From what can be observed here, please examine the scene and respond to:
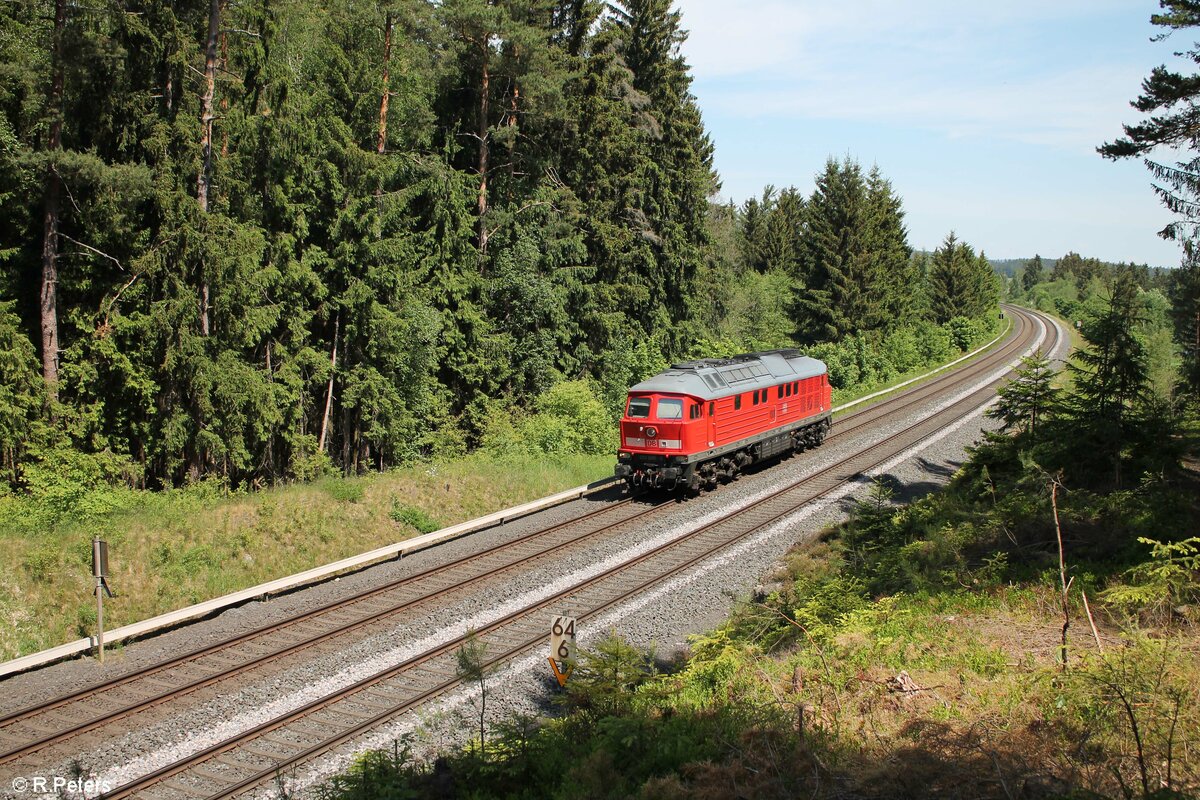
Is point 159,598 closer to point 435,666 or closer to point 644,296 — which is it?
point 435,666

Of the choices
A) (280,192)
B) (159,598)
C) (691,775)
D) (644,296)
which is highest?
(280,192)

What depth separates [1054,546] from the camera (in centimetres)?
1351

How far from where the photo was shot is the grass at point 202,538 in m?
13.9

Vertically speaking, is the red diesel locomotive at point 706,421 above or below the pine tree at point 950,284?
below

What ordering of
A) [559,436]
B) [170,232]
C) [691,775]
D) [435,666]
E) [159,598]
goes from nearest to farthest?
[691,775] → [435,666] → [159,598] → [170,232] → [559,436]

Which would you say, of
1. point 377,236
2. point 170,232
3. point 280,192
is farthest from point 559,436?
point 170,232

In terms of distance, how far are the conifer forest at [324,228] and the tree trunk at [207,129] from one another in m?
0.08

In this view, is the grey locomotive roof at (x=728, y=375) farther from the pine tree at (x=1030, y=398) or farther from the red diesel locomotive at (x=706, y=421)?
the pine tree at (x=1030, y=398)

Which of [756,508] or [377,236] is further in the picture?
[377,236]

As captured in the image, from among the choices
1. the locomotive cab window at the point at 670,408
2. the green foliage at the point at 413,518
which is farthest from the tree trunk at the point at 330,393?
the locomotive cab window at the point at 670,408

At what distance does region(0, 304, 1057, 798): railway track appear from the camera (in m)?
9.56

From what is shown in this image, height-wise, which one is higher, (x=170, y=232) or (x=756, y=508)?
(x=170, y=232)

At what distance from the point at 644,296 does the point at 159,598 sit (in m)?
24.2

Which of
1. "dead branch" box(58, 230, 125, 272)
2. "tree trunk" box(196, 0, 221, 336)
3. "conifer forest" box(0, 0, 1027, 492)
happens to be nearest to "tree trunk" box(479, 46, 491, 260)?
"conifer forest" box(0, 0, 1027, 492)
